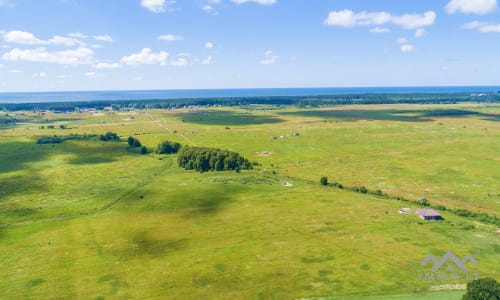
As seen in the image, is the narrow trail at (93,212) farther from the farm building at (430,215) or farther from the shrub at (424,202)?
the shrub at (424,202)

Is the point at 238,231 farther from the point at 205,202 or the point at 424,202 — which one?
the point at 424,202

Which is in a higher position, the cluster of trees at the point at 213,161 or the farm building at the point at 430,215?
the cluster of trees at the point at 213,161

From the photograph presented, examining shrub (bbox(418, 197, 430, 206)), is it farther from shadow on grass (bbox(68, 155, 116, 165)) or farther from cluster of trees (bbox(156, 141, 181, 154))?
shadow on grass (bbox(68, 155, 116, 165))

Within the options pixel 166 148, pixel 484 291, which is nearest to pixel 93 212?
pixel 166 148

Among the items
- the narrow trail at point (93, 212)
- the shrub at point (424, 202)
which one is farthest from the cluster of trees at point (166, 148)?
the shrub at point (424, 202)

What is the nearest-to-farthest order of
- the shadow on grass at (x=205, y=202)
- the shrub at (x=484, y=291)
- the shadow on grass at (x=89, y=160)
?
the shrub at (x=484, y=291)
the shadow on grass at (x=205, y=202)
the shadow on grass at (x=89, y=160)

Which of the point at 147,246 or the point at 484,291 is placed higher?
the point at 484,291

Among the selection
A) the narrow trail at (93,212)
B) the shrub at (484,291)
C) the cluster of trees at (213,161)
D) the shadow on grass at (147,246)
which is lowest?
the shadow on grass at (147,246)

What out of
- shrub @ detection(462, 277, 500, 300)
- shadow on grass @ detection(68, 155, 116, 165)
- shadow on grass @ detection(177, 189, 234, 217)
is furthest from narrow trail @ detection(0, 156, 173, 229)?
shrub @ detection(462, 277, 500, 300)
